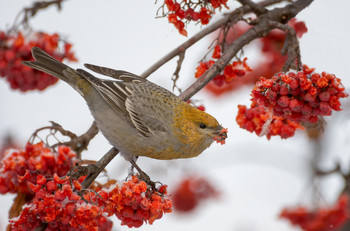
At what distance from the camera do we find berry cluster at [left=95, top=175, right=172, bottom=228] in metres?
2.51

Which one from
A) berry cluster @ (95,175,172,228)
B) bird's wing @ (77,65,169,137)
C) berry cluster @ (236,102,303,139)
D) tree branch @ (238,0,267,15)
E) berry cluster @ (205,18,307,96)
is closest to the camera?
berry cluster @ (95,175,172,228)

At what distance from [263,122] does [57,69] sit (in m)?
1.94

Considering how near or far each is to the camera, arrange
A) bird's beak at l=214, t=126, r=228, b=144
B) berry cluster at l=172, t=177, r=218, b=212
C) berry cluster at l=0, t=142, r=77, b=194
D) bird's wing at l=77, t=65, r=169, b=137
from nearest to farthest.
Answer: berry cluster at l=0, t=142, r=77, b=194
bird's beak at l=214, t=126, r=228, b=144
bird's wing at l=77, t=65, r=169, b=137
berry cluster at l=172, t=177, r=218, b=212

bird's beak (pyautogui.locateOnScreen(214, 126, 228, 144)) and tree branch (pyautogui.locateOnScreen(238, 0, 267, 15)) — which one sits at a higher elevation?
tree branch (pyautogui.locateOnScreen(238, 0, 267, 15))

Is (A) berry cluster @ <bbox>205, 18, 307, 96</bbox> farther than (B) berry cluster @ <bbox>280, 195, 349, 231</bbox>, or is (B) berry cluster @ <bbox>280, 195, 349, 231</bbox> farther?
(A) berry cluster @ <bbox>205, 18, 307, 96</bbox>

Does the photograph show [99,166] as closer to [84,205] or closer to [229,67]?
[84,205]

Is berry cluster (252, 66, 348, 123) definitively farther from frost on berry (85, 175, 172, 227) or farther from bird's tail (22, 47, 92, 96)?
bird's tail (22, 47, 92, 96)

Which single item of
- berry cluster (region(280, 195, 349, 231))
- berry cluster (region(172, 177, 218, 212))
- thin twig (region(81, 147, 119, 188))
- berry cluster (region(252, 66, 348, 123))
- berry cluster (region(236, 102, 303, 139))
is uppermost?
berry cluster (region(172, 177, 218, 212))

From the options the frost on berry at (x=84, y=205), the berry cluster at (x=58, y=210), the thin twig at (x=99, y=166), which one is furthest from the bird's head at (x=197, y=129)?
the berry cluster at (x=58, y=210)

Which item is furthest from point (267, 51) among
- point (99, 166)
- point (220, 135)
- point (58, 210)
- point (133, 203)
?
point (58, 210)

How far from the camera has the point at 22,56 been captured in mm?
3811

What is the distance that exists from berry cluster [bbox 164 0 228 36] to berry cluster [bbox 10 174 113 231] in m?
1.43

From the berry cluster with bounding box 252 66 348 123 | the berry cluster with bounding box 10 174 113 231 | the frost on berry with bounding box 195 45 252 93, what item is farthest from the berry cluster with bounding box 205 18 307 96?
the berry cluster with bounding box 10 174 113 231

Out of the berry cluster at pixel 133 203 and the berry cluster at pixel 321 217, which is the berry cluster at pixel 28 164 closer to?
the berry cluster at pixel 133 203
